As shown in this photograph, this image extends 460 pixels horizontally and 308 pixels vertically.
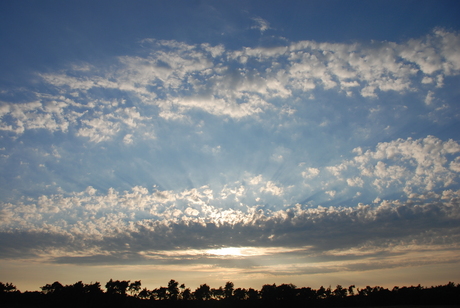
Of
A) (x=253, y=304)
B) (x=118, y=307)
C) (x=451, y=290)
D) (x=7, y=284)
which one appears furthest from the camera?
(x=253, y=304)

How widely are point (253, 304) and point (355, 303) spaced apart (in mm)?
69019

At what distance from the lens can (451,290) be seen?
166750 mm

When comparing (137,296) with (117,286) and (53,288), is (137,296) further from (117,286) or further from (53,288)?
(53,288)

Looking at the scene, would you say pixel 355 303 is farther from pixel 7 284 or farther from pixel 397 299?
pixel 7 284

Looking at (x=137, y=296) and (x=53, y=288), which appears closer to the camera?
(x=53, y=288)

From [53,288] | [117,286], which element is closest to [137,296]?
[117,286]

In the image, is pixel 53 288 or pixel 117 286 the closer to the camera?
pixel 53 288

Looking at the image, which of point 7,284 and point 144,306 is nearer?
point 144,306

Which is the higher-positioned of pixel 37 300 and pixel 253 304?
pixel 37 300

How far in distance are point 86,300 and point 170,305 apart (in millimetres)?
57682

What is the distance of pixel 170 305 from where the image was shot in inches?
7638

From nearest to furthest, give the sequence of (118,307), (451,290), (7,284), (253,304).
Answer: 1. (118,307)
2. (451,290)
3. (7,284)
4. (253,304)

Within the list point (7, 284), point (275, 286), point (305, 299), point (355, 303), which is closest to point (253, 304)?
point (275, 286)

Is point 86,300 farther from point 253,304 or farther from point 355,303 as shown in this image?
point 355,303
